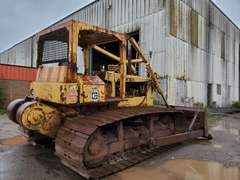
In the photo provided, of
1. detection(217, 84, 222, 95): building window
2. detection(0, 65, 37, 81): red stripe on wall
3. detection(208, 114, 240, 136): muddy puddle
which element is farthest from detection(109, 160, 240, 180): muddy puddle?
detection(217, 84, 222, 95): building window

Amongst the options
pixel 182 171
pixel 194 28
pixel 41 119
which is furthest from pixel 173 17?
pixel 41 119

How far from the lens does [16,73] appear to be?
1449 cm

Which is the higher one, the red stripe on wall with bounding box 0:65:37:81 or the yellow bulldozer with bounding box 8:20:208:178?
the red stripe on wall with bounding box 0:65:37:81

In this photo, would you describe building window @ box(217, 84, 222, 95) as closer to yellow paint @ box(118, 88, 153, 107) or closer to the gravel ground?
the gravel ground

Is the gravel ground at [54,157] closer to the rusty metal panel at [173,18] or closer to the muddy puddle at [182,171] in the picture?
the muddy puddle at [182,171]

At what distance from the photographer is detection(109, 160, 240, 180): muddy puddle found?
3791 millimetres

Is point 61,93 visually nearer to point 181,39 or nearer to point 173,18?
point 173,18

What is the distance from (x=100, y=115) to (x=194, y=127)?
3.56m

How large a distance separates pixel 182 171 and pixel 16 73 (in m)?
13.2

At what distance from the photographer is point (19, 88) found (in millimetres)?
14438

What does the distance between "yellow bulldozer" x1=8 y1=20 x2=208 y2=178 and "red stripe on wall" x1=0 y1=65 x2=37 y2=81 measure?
1028 centimetres

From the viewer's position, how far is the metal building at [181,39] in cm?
1159

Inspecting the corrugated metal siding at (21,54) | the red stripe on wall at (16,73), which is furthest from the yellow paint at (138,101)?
the corrugated metal siding at (21,54)

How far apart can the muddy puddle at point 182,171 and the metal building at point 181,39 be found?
7.11 metres
